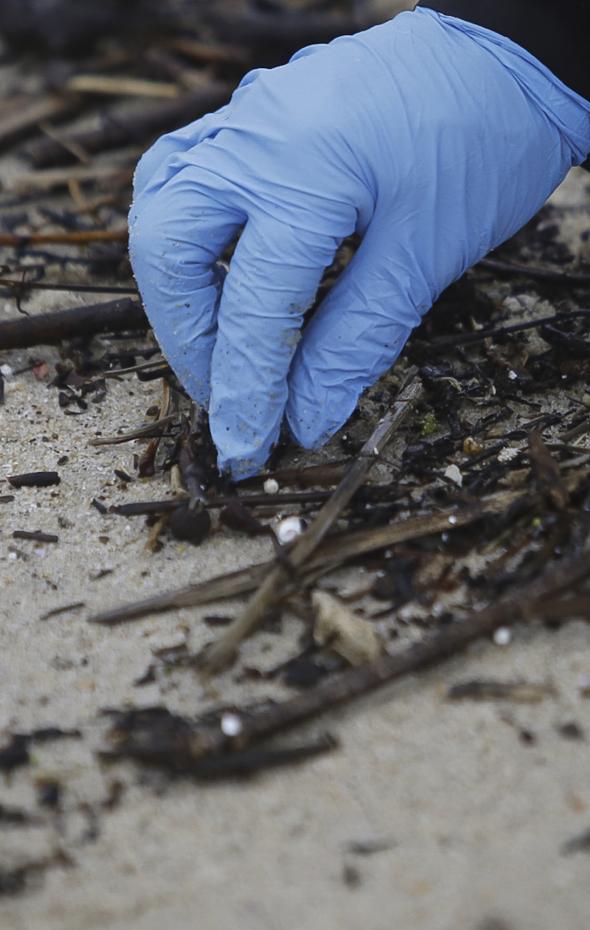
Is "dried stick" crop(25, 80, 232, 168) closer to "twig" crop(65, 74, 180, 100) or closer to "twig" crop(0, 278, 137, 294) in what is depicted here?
"twig" crop(65, 74, 180, 100)

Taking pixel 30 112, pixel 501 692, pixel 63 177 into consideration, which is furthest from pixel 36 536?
pixel 30 112

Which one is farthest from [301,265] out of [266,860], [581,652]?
[266,860]

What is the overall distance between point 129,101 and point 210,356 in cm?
312

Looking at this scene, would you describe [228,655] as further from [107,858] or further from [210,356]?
[210,356]

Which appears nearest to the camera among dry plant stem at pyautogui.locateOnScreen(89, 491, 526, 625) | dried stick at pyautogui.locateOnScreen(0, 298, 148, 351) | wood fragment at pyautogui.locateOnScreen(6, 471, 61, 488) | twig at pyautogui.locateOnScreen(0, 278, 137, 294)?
dry plant stem at pyautogui.locateOnScreen(89, 491, 526, 625)

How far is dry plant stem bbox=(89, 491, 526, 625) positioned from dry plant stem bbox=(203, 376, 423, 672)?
3cm

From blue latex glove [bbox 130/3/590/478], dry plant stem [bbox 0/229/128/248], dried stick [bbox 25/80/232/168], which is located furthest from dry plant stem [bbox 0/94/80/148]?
blue latex glove [bbox 130/3/590/478]

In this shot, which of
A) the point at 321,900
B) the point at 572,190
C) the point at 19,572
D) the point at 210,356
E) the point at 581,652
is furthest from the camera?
the point at 572,190

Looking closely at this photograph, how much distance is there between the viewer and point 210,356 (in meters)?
2.61

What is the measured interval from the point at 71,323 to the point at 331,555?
Result: 1.43 metres

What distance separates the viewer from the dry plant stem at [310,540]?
6.61 feet

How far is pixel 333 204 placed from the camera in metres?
2.38

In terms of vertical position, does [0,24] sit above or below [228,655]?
below

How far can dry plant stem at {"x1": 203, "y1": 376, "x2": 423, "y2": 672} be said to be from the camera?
201 cm
